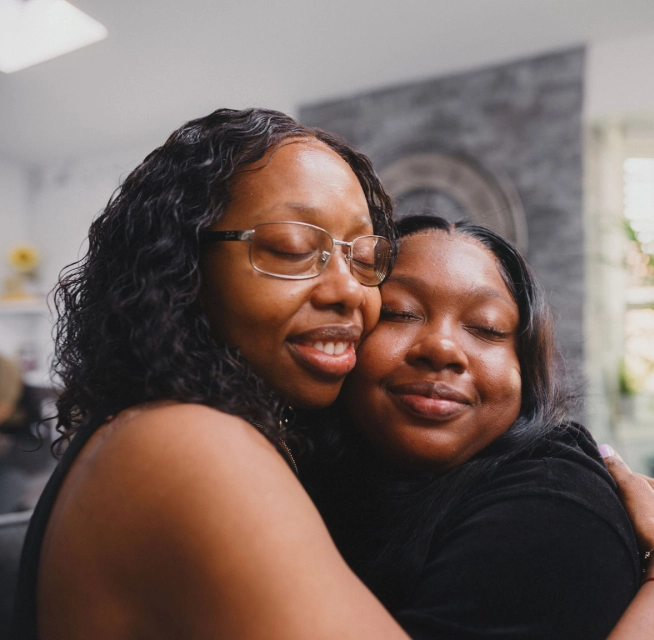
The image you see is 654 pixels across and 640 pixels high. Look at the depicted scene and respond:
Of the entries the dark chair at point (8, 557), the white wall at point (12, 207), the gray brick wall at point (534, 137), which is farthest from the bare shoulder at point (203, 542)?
the white wall at point (12, 207)

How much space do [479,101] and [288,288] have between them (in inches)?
151

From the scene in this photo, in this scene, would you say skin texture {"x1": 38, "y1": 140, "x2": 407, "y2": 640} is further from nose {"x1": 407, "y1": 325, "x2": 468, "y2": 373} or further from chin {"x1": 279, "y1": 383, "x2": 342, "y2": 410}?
nose {"x1": 407, "y1": 325, "x2": 468, "y2": 373}

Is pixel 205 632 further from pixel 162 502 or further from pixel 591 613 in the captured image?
pixel 591 613

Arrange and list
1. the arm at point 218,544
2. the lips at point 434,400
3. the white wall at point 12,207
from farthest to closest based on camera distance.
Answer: the white wall at point 12,207, the lips at point 434,400, the arm at point 218,544

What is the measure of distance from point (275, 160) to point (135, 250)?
26 centimetres

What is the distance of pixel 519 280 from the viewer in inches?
46.9

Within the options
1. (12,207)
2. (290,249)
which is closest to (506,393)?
(290,249)

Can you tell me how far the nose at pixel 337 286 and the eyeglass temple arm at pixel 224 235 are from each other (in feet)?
0.43

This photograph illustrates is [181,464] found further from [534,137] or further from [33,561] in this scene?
[534,137]

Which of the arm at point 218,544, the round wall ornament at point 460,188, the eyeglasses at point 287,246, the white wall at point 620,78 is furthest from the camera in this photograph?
the round wall ornament at point 460,188

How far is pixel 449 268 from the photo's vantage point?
3.63 ft

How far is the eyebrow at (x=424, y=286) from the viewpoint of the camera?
110 cm

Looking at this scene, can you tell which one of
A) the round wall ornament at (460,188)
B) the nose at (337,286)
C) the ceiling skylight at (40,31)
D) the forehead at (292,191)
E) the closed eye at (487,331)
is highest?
the ceiling skylight at (40,31)

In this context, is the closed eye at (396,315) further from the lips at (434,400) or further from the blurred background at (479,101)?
the blurred background at (479,101)
